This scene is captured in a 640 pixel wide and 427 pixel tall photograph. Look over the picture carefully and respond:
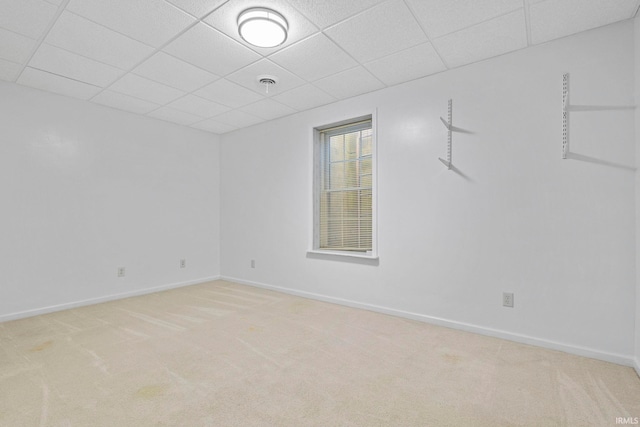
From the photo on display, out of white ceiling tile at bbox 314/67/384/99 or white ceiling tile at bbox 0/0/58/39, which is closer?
white ceiling tile at bbox 0/0/58/39

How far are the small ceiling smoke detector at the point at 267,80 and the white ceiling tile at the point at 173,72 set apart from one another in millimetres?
446

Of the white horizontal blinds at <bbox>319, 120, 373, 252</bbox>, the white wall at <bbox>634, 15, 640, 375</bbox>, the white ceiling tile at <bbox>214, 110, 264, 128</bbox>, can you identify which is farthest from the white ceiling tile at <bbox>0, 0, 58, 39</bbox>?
the white wall at <bbox>634, 15, 640, 375</bbox>

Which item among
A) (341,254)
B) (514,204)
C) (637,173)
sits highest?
(637,173)

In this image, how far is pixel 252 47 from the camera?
255 cm

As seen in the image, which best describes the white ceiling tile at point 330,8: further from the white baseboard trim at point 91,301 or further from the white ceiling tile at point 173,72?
the white baseboard trim at point 91,301

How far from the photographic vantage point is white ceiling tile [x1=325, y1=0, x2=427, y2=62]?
7.04 feet

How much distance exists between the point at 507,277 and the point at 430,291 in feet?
2.28

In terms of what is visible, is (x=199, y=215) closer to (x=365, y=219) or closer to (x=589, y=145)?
(x=365, y=219)

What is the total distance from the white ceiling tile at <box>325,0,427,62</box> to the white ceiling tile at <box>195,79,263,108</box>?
4.49ft

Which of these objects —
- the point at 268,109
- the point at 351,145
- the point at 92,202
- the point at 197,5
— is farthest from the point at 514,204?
the point at 92,202

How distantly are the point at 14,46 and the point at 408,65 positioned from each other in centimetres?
338

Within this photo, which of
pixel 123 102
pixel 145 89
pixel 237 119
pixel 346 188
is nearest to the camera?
pixel 145 89

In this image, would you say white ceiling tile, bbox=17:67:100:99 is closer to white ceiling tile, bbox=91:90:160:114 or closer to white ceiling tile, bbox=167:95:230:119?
white ceiling tile, bbox=91:90:160:114

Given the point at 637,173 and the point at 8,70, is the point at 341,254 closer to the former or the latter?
the point at 637,173
